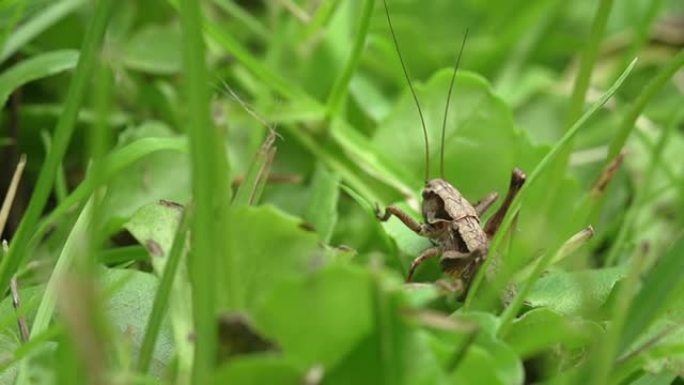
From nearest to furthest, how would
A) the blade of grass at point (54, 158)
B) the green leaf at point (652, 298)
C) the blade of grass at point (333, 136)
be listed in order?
1. the green leaf at point (652, 298)
2. the blade of grass at point (54, 158)
3. the blade of grass at point (333, 136)

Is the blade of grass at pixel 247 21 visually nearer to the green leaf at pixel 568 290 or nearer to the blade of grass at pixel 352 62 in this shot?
the blade of grass at pixel 352 62

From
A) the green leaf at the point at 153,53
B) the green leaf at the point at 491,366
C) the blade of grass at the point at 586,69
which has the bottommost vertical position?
the green leaf at the point at 153,53

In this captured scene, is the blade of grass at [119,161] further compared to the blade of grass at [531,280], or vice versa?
the blade of grass at [119,161]

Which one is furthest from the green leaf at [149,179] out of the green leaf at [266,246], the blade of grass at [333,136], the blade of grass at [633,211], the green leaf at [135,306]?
the blade of grass at [633,211]

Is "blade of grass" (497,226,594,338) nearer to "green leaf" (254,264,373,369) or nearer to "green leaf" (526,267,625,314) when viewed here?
"green leaf" (526,267,625,314)

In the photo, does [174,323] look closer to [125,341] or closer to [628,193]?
[125,341]

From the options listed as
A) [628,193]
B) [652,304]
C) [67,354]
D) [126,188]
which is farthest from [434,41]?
[67,354]

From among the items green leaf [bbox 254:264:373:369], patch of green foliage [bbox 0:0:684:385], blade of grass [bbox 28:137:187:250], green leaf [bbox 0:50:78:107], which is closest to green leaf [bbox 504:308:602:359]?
patch of green foliage [bbox 0:0:684:385]
